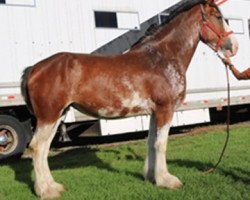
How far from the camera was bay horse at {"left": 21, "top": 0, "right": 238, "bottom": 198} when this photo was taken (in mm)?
6648

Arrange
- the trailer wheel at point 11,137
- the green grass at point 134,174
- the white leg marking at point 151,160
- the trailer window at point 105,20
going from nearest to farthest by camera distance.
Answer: the green grass at point 134,174 < the white leg marking at point 151,160 < the trailer wheel at point 11,137 < the trailer window at point 105,20

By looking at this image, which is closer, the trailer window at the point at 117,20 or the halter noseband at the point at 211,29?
the halter noseband at the point at 211,29

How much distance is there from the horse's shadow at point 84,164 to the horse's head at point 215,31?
1665 millimetres

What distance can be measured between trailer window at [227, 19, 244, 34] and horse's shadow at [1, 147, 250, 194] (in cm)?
538

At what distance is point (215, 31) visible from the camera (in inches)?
283

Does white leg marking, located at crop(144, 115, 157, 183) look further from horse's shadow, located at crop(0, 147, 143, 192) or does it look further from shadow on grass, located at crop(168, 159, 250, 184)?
shadow on grass, located at crop(168, 159, 250, 184)

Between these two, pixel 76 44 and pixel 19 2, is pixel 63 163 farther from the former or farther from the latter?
pixel 19 2

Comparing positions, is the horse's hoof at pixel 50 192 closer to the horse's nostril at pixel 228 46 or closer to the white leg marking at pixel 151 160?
the white leg marking at pixel 151 160

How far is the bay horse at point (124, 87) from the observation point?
6648 millimetres

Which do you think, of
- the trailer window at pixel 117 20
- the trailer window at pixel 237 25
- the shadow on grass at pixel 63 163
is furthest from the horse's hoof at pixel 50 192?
the trailer window at pixel 237 25

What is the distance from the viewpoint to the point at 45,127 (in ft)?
21.8

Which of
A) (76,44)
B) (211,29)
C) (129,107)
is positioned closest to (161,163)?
(129,107)

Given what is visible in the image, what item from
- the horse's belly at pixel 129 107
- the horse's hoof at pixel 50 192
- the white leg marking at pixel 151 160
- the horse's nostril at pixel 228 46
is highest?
the horse's nostril at pixel 228 46

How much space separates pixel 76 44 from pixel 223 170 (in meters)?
5.07
